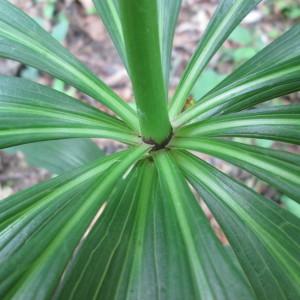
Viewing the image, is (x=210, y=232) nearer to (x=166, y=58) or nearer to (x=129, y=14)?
(x=129, y=14)

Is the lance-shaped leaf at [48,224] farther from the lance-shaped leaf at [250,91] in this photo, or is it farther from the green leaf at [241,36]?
the green leaf at [241,36]

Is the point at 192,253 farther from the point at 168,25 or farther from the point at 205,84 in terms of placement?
Answer: the point at 205,84

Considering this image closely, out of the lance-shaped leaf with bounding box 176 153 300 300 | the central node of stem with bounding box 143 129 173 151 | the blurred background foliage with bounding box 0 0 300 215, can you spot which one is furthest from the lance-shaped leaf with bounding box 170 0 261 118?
the blurred background foliage with bounding box 0 0 300 215

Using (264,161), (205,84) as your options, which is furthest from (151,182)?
(205,84)

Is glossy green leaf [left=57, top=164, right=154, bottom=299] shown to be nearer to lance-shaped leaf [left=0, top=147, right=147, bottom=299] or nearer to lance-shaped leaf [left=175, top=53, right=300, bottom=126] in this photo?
lance-shaped leaf [left=0, top=147, right=147, bottom=299]

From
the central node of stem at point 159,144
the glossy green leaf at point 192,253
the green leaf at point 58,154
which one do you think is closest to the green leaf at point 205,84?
the green leaf at point 58,154

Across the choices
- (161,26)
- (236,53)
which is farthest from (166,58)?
(236,53)
